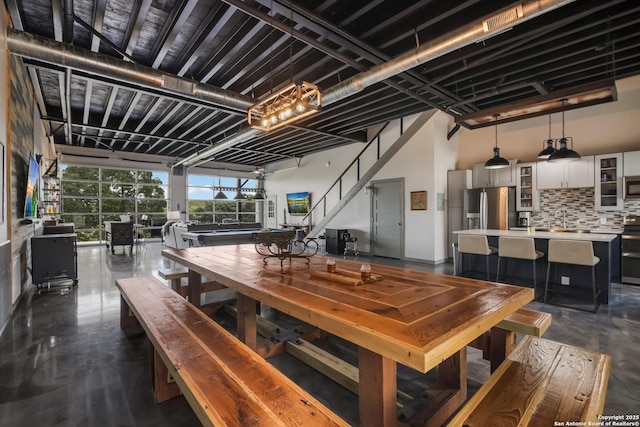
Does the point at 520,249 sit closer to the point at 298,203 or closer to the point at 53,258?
the point at 53,258

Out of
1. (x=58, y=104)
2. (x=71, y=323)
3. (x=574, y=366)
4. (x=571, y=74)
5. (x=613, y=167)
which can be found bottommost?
(x=71, y=323)

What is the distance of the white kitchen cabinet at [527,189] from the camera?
637cm

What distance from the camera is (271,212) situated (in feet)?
45.5

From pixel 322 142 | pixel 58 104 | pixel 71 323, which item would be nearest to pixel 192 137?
pixel 58 104

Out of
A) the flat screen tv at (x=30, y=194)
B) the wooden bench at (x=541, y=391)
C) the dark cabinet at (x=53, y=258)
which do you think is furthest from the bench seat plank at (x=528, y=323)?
the dark cabinet at (x=53, y=258)

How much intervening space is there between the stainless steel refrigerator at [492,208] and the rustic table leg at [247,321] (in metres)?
6.06

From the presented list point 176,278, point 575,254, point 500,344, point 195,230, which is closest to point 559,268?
point 575,254

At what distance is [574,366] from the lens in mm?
1563

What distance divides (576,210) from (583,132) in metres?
1.62

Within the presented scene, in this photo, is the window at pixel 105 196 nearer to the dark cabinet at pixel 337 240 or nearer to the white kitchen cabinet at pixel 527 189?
the dark cabinet at pixel 337 240

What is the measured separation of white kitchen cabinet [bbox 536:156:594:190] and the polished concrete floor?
2.50 m

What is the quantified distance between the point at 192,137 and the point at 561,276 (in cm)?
1010

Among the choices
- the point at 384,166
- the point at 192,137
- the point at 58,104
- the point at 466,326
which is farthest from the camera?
the point at 192,137

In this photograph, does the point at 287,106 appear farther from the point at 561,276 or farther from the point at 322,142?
the point at 322,142
